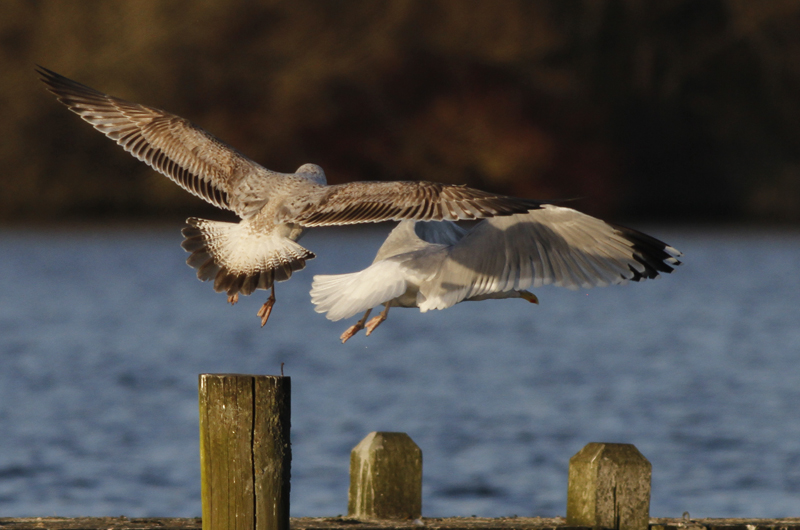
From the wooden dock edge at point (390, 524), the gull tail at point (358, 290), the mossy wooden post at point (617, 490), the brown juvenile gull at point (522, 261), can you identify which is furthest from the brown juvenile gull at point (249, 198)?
the mossy wooden post at point (617, 490)

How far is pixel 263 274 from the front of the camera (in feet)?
20.6

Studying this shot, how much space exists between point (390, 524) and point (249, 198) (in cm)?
219

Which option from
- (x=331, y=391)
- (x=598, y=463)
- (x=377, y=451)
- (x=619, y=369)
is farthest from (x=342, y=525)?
(x=619, y=369)

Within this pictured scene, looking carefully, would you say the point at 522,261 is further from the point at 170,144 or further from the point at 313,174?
the point at 170,144

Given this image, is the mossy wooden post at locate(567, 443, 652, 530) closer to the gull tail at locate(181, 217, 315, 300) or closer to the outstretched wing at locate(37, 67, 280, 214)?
the gull tail at locate(181, 217, 315, 300)

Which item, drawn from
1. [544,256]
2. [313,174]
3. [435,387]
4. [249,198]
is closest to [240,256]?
[249,198]

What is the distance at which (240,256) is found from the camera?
21.2ft

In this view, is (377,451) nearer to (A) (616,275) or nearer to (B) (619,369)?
(A) (616,275)

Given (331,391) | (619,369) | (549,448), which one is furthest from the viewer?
(619,369)

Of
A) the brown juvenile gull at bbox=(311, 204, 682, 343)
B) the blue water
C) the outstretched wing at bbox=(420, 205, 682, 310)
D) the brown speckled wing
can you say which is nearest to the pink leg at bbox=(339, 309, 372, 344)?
the brown juvenile gull at bbox=(311, 204, 682, 343)

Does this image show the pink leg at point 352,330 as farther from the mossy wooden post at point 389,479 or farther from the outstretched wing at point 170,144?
the outstretched wing at point 170,144

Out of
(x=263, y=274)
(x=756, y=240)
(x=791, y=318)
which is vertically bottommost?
(x=263, y=274)

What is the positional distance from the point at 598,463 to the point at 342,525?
1.33m

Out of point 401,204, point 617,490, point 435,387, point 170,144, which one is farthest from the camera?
point 435,387
